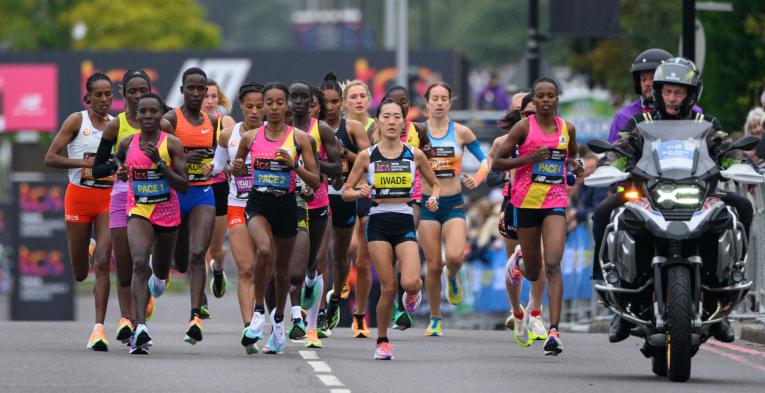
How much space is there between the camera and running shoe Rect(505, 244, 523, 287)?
→ 59.4 ft

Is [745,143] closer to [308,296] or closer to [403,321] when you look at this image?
[308,296]

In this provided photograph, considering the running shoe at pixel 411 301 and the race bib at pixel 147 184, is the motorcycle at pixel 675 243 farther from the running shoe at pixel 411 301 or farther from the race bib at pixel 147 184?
the race bib at pixel 147 184

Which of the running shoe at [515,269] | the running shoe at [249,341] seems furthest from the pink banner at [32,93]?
the running shoe at [249,341]

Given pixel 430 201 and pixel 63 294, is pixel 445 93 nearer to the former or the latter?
pixel 430 201

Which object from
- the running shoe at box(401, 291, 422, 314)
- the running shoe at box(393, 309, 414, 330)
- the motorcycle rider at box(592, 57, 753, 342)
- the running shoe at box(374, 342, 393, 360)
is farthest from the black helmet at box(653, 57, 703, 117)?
the running shoe at box(393, 309, 414, 330)

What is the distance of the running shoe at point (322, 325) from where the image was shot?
18.5m

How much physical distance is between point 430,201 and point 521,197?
75 cm

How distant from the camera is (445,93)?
19.2 m

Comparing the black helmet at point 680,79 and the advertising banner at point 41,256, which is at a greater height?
the black helmet at point 680,79

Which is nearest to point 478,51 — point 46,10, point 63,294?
point 46,10

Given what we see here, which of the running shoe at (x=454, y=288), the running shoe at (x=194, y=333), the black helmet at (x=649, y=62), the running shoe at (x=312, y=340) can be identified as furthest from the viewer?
the running shoe at (x=454, y=288)

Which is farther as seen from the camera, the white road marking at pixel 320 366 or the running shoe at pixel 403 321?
the running shoe at pixel 403 321

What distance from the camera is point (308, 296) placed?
17.6 metres

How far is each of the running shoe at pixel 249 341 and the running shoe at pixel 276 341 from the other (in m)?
0.19
